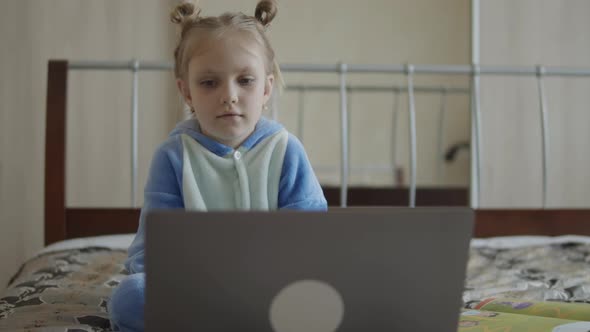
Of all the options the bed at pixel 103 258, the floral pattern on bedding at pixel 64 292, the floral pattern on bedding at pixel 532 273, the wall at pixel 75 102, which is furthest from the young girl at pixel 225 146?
the wall at pixel 75 102

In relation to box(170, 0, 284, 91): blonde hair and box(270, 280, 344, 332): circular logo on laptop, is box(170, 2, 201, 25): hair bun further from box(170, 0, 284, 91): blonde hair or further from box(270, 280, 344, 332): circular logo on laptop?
box(270, 280, 344, 332): circular logo on laptop

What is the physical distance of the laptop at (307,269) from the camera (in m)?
0.69

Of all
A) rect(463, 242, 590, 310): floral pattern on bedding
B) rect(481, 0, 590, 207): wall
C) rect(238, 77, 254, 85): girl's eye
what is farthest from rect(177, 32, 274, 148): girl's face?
rect(481, 0, 590, 207): wall

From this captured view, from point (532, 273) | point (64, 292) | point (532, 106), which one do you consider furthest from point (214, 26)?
point (532, 106)

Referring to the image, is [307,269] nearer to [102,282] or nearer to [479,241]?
[102,282]

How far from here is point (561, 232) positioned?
7.18 feet

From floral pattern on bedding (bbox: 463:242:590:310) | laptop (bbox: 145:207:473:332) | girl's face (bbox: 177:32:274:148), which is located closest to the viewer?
laptop (bbox: 145:207:473:332)

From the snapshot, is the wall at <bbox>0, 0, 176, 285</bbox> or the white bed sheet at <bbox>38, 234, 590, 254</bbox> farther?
the wall at <bbox>0, 0, 176, 285</bbox>

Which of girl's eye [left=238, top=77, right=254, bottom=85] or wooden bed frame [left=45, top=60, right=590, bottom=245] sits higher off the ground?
girl's eye [left=238, top=77, right=254, bottom=85]

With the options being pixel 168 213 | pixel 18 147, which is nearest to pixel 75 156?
pixel 18 147

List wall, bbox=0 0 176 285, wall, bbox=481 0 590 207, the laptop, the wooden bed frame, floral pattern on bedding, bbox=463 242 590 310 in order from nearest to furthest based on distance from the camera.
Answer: the laptop
floral pattern on bedding, bbox=463 242 590 310
the wooden bed frame
wall, bbox=0 0 176 285
wall, bbox=481 0 590 207

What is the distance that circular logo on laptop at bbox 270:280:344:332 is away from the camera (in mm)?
726

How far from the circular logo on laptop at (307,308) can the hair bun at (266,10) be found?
0.57 m

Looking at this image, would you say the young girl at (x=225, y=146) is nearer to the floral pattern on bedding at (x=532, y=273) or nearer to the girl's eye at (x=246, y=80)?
the girl's eye at (x=246, y=80)
